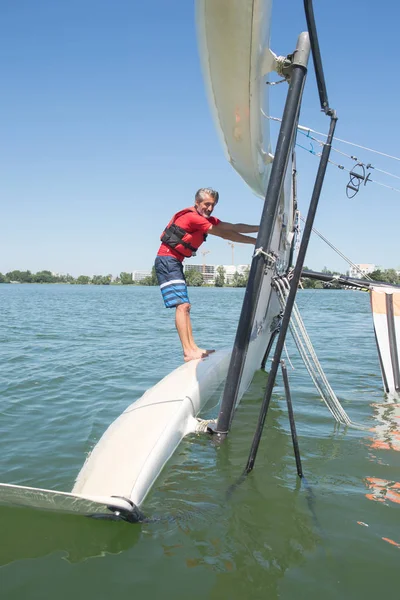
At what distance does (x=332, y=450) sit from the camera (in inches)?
179

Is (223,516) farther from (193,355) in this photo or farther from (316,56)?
(316,56)

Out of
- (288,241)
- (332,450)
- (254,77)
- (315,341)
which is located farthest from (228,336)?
(254,77)

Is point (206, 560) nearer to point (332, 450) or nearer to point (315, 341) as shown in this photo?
point (332, 450)

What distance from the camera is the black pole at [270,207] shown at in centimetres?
360

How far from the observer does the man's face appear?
5152mm

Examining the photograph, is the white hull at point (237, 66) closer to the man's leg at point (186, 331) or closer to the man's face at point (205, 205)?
the man's face at point (205, 205)

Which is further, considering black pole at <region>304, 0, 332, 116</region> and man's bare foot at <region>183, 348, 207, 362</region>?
man's bare foot at <region>183, 348, 207, 362</region>

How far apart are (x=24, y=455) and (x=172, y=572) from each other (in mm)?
2407

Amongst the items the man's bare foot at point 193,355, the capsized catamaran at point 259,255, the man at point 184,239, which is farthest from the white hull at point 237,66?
the man's bare foot at point 193,355

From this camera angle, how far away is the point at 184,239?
214 inches

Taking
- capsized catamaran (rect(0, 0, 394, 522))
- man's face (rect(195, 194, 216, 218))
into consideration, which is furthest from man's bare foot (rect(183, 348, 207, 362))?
man's face (rect(195, 194, 216, 218))

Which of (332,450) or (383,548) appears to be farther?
(332,450)

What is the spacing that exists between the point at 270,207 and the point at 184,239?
5.89ft

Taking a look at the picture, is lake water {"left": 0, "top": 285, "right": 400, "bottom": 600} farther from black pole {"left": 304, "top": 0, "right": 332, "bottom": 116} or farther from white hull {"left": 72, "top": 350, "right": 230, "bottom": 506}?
black pole {"left": 304, "top": 0, "right": 332, "bottom": 116}
